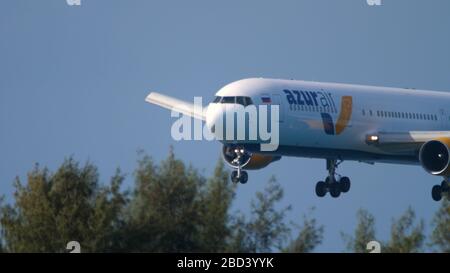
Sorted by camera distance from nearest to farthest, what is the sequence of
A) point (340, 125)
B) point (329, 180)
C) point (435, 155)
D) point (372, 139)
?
1. point (340, 125)
2. point (435, 155)
3. point (372, 139)
4. point (329, 180)

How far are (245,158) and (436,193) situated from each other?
37.6ft

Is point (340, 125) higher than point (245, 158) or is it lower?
higher

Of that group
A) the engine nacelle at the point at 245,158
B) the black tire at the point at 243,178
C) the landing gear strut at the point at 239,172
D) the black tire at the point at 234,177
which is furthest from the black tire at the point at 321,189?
the black tire at the point at 234,177

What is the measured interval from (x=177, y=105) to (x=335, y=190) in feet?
41.3

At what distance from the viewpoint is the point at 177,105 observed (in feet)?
314

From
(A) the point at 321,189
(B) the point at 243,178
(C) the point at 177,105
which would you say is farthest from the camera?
(C) the point at 177,105

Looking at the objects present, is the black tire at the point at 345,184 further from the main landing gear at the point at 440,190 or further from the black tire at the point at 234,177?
the black tire at the point at 234,177

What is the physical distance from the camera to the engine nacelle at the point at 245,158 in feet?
262

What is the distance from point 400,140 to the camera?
8700cm

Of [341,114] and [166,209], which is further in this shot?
[341,114]

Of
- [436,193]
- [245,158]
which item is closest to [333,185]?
[436,193]

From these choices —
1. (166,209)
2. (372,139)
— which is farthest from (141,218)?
(372,139)

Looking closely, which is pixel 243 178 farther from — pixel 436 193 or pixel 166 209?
pixel 436 193
